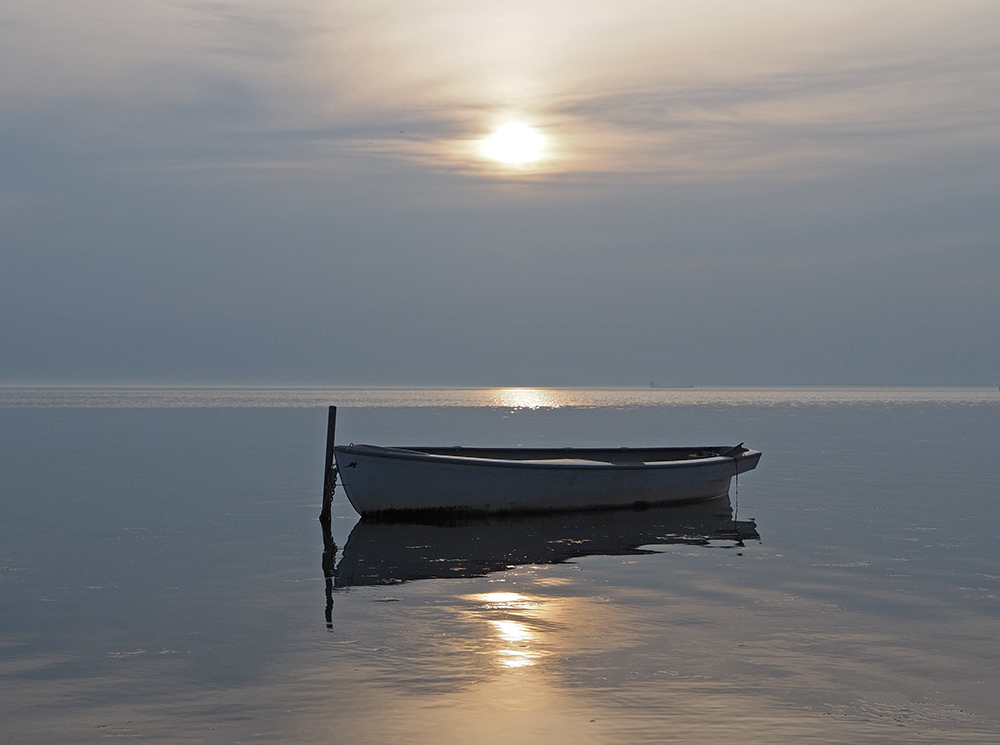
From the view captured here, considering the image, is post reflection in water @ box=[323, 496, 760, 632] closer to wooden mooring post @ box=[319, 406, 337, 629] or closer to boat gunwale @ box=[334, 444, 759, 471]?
wooden mooring post @ box=[319, 406, 337, 629]

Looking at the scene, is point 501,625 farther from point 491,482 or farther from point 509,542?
point 491,482

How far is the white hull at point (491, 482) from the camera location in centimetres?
2400

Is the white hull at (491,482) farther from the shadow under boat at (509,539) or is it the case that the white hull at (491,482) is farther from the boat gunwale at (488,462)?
the shadow under boat at (509,539)

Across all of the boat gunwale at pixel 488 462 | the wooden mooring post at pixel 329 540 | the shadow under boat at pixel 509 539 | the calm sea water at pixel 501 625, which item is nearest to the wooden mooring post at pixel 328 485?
the wooden mooring post at pixel 329 540

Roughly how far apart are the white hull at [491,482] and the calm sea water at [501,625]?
0.65m

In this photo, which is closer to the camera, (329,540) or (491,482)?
(329,540)

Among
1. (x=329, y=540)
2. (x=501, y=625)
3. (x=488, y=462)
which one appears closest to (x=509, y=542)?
(x=488, y=462)

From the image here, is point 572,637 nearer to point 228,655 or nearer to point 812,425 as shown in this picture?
point 228,655

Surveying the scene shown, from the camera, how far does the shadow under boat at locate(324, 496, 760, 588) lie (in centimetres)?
1856

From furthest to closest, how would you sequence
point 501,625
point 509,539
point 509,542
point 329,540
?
point 329,540
point 509,539
point 509,542
point 501,625

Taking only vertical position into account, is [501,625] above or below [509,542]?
below

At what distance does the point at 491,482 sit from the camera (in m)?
24.5

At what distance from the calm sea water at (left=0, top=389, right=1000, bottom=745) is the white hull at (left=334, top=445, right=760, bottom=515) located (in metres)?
0.65

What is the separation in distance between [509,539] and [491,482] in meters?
2.44
